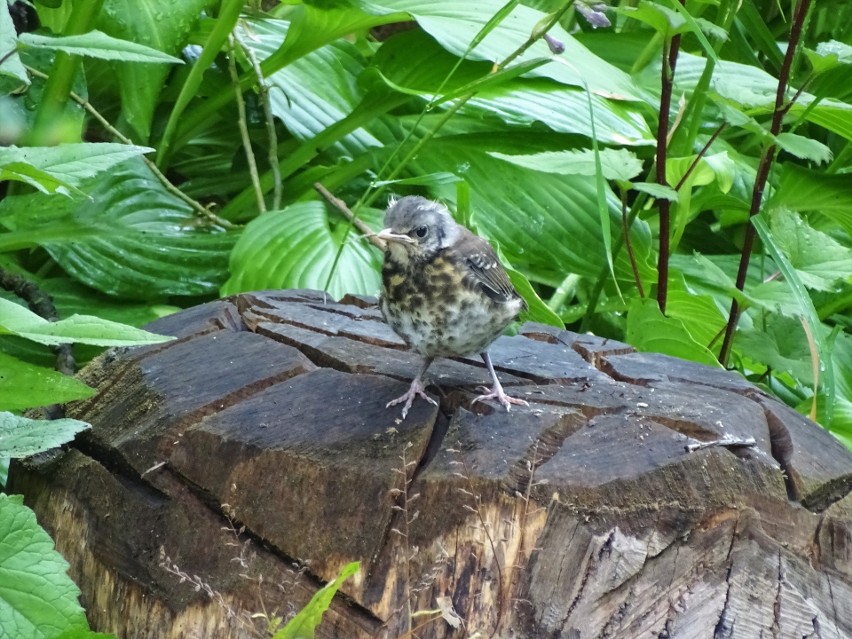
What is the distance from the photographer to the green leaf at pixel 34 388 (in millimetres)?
1409

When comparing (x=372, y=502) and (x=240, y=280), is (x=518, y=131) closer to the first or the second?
(x=240, y=280)

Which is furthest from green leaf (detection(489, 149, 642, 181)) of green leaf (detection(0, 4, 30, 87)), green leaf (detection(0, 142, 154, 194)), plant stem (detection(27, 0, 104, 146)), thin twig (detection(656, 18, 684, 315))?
plant stem (detection(27, 0, 104, 146))

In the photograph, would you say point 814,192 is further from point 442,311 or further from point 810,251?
point 442,311

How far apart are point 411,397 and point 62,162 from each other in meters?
0.66

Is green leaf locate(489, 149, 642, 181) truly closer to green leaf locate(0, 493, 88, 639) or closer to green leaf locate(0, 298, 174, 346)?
green leaf locate(0, 298, 174, 346)

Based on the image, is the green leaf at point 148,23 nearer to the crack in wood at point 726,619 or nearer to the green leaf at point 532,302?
the green leaf at point 532,302

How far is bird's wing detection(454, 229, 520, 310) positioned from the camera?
5.52 feet

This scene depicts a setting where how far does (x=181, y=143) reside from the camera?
126 inches

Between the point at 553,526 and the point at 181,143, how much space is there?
241 centimetres

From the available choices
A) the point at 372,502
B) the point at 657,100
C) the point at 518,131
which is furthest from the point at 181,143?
the point at 372,502

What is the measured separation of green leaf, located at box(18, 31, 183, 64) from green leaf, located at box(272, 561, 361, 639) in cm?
80

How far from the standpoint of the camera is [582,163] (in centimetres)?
199

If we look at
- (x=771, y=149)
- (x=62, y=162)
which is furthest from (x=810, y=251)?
(x=62, y=162)

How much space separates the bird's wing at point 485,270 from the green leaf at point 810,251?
2.60 feet
